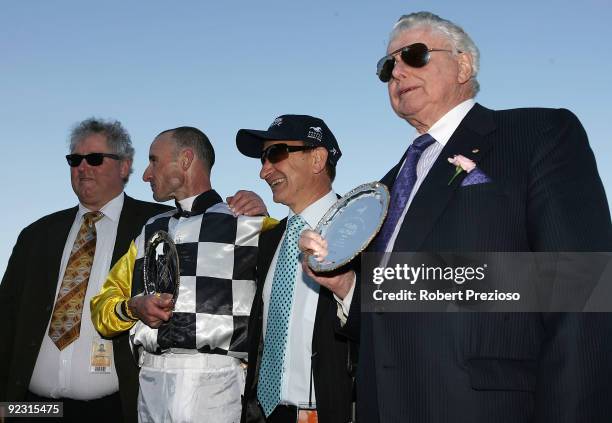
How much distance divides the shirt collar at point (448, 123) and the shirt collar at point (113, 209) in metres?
3.61

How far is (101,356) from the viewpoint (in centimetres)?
A: 538

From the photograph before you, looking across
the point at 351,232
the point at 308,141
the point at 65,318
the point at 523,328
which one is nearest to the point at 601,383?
the point at 523,328

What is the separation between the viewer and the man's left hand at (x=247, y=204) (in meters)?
4.82

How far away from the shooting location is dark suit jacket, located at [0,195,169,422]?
17.6ft

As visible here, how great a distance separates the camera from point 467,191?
102 inches

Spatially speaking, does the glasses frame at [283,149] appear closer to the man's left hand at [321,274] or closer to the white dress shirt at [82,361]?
the man's left hand at [321,274]

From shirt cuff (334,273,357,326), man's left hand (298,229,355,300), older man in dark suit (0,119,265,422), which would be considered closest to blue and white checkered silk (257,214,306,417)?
older man in dark suit (0,119,265,422)

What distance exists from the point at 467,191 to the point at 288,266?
1862mm

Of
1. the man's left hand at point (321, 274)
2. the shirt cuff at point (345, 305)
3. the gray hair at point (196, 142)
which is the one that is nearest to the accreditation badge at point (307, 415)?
the shirt cuff at point (345, 305)

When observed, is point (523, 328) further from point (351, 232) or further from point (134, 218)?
point (134, 218)

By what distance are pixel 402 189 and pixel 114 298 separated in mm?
2680

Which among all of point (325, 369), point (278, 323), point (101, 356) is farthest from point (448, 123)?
point (101, 356)

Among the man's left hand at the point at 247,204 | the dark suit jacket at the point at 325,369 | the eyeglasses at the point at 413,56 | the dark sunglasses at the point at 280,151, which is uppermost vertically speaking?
the eyeglasses at the point at 413,56

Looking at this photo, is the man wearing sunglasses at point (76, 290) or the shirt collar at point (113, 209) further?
the shirt collar at point (113, 209)
